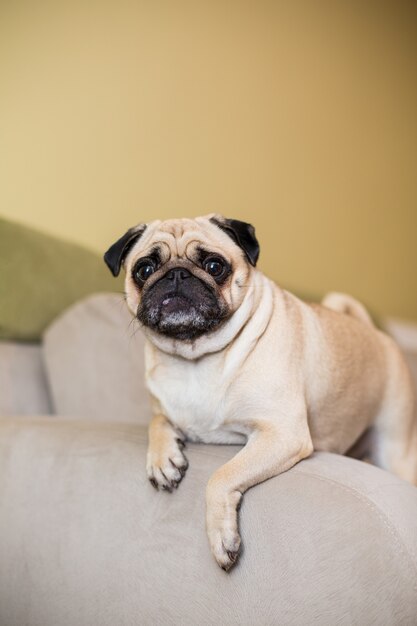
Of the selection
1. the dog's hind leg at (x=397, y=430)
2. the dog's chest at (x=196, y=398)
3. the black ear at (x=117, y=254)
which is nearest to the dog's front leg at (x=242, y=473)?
the dog's chest at (x=196, y=398)

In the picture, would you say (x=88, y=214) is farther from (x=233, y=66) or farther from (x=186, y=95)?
(x=233, y=66)

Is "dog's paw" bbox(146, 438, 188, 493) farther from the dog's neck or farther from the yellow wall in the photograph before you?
the yellow wall

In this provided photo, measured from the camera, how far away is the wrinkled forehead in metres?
1.53

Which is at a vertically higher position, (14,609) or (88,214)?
(88,214)

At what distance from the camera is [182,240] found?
155cm

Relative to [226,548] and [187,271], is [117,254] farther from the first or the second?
[226,548]

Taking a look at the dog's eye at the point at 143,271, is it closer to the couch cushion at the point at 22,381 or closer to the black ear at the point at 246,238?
the black ear at the point at 246,238

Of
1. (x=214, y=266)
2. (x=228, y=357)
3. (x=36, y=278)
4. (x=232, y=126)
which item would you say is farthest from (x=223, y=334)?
(x=232, y=126)

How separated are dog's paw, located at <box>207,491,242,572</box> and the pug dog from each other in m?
0.04

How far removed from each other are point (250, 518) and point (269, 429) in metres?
0.26

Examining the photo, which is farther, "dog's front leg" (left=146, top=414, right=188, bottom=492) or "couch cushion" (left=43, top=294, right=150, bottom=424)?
"couch cushion" (left=43, top=294, right=150, bottom=424)

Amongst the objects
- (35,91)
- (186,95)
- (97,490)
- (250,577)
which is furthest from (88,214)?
(250,577)

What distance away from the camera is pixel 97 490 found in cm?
143

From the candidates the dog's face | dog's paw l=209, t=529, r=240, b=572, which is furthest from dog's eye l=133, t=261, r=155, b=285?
dog's paw l=209, t=529, r=240, b=572
